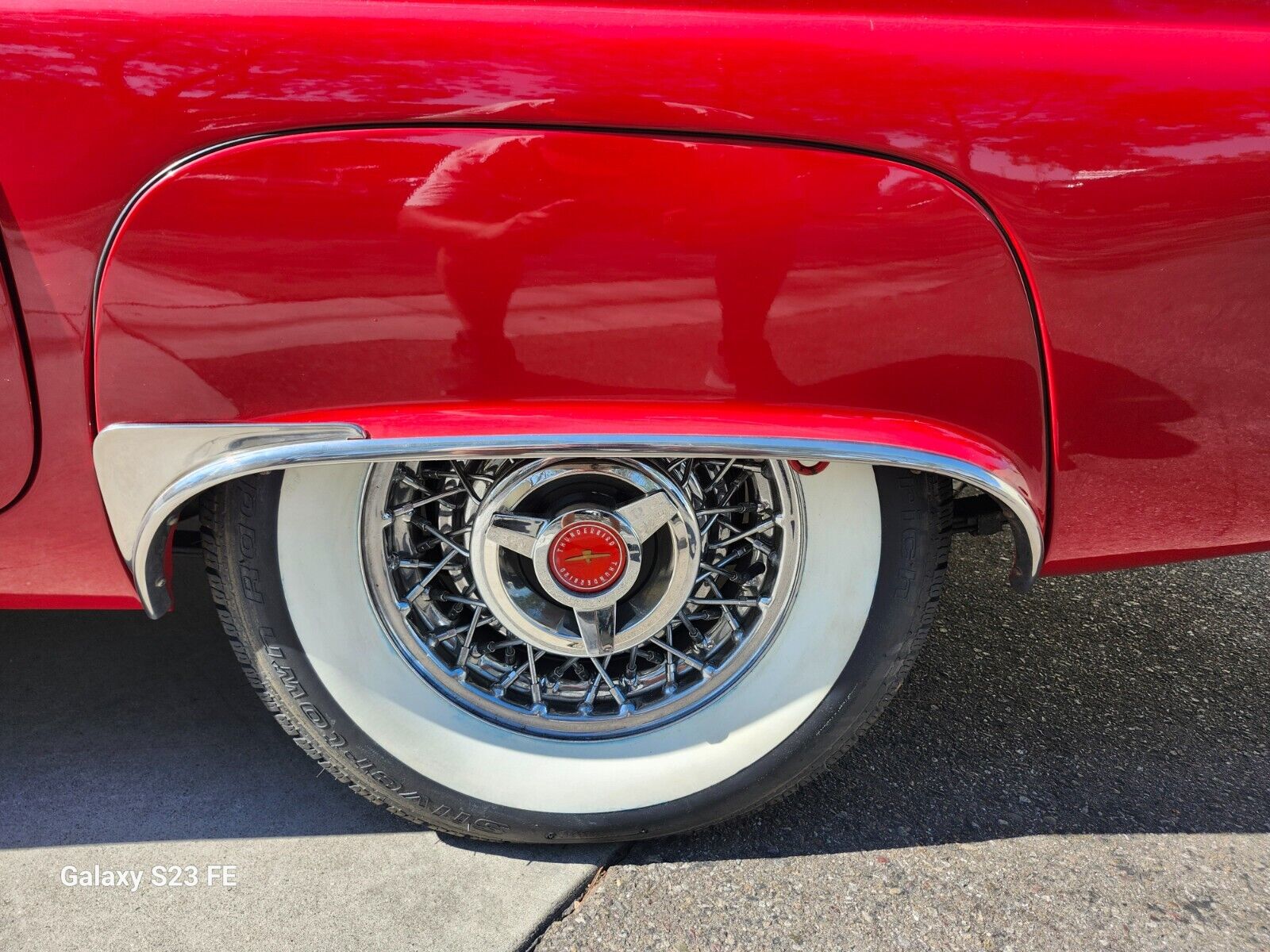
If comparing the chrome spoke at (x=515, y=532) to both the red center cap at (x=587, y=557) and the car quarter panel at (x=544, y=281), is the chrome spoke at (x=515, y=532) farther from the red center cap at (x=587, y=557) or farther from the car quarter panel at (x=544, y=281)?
the car quarter panel at (x=544, y=281)

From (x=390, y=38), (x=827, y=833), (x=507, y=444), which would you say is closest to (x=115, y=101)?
(x=390, y=38)

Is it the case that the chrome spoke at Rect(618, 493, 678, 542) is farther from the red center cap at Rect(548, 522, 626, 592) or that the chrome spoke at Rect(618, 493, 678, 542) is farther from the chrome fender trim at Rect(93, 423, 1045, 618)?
the chrome fender trim at Rect(93, 423, 1045, 618)

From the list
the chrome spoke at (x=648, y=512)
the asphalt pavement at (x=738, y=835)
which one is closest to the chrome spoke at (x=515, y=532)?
the chrome spoke at (x=648, y=512)

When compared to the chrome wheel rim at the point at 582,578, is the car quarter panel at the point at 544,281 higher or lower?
higher

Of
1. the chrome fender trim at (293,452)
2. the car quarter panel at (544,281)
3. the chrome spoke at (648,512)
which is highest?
the car quarter panel at (544,281)

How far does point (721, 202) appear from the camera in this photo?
120 cm

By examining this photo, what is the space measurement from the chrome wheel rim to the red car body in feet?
0.72

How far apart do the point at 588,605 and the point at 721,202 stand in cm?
64

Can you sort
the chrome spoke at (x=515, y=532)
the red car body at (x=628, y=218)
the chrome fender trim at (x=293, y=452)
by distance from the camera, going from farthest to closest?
the chrome spoke at (x=515, y=532) → the chrome fender trim at (x=293, y=452) → the red car body at (x=628, y=218)

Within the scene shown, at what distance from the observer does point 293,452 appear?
4.17ft

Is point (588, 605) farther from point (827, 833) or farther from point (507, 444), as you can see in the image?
point (827, 833)

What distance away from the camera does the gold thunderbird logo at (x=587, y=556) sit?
4.87ft

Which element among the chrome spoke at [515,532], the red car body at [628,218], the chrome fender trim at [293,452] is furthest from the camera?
the chrome spoke at [515,532]

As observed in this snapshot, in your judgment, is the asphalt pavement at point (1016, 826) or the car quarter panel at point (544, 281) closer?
the car quarter panel at point (544, 281)
